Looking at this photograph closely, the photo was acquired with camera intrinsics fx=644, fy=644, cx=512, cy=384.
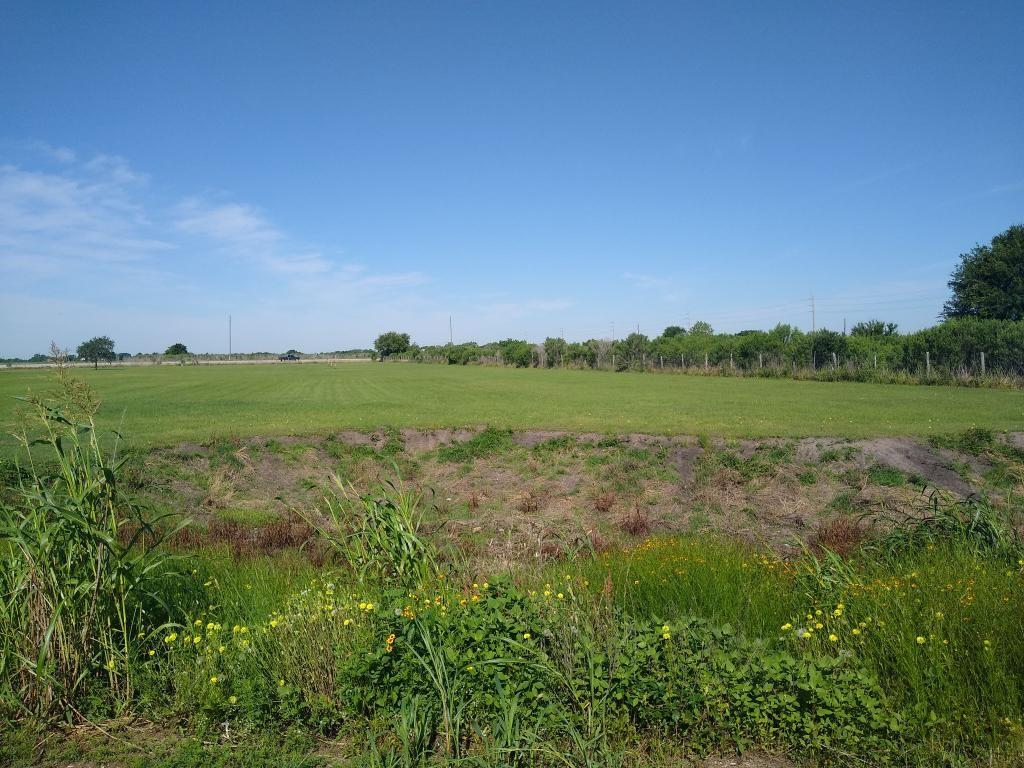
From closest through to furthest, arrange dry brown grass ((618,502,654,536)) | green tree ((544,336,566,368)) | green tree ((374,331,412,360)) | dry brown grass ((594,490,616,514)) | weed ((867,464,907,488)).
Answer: dry brown grass ((618,502,654,536)), dry brown grass ((594,490,616,514)), weed ((867,464,907,488)), green tree ((544,336,566,368)), green tree ((374,331,412,360))

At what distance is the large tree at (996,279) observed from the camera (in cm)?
6378

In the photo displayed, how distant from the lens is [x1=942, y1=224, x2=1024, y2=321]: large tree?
6378cm

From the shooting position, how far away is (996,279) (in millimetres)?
65500

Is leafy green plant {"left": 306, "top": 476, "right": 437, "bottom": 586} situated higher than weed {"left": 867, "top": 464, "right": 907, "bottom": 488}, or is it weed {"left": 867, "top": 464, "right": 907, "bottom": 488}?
leafy green plant {"left": 306, "top": 476, "right": 437, "bottom": 586}

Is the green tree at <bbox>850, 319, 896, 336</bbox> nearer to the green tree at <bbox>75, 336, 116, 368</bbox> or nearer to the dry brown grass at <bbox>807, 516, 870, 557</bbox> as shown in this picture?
the dry brown grass at <bbox>807, 516, 870, 557</bbox>

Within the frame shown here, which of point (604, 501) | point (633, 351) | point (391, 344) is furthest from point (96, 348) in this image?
point (604, 501)

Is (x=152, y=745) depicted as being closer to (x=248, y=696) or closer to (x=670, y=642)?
(x=248, y=696)

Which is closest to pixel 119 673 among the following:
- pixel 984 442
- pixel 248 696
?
pixel 248 696

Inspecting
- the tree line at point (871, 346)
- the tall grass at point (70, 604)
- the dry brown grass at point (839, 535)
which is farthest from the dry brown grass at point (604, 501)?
the tree line at point (871, 346)

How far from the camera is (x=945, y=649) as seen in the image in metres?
4.41

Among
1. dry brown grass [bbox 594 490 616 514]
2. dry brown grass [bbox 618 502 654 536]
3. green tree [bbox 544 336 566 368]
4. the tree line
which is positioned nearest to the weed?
dry brown grass [bbox 618 502 654 536]

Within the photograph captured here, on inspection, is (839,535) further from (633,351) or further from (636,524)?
(633,351)

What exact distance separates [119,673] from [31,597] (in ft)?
2.70

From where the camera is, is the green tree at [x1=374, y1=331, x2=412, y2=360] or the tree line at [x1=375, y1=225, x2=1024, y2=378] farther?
the green tree at [x1=374, y1=331, x2=412, y2=360]
